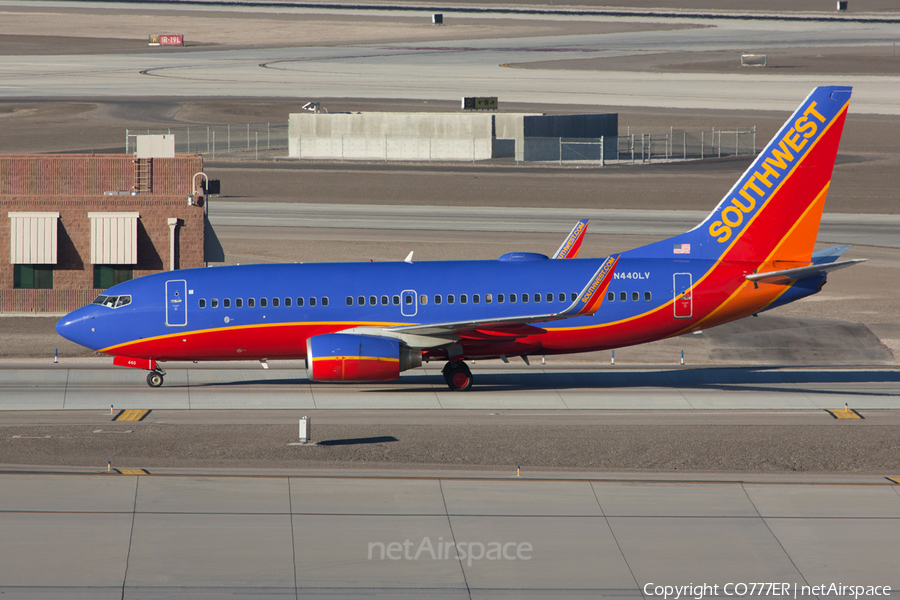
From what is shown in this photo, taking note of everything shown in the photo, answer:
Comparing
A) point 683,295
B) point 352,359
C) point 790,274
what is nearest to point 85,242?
point 352,359

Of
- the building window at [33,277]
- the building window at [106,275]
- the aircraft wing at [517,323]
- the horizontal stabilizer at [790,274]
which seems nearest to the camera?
the aircraft wing at [517,323]

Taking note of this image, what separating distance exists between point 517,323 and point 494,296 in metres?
1.59

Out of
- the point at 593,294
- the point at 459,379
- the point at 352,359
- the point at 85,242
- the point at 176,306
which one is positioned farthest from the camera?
the point at 85,242

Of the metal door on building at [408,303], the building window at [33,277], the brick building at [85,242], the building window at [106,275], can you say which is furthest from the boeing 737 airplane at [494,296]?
the building window at [33,277]

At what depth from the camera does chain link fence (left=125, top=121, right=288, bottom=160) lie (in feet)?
324

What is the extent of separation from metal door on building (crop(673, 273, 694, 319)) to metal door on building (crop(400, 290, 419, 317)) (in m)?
8.57

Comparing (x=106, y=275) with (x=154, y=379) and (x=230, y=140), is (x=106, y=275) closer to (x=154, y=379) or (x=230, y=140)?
(x=154, y=379)

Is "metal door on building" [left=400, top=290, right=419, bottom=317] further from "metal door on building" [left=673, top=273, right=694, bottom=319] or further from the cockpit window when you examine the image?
the cockpit window

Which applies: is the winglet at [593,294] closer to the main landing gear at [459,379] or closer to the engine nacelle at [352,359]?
the main landing gear at [459,379]

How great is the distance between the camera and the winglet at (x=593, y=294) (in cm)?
3275

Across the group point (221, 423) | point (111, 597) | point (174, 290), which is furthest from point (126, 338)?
point (111, 597)

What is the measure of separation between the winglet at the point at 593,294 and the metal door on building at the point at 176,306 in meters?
12.1

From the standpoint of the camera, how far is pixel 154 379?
35750 millimetres

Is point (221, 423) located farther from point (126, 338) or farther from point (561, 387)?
point (561, 387)
